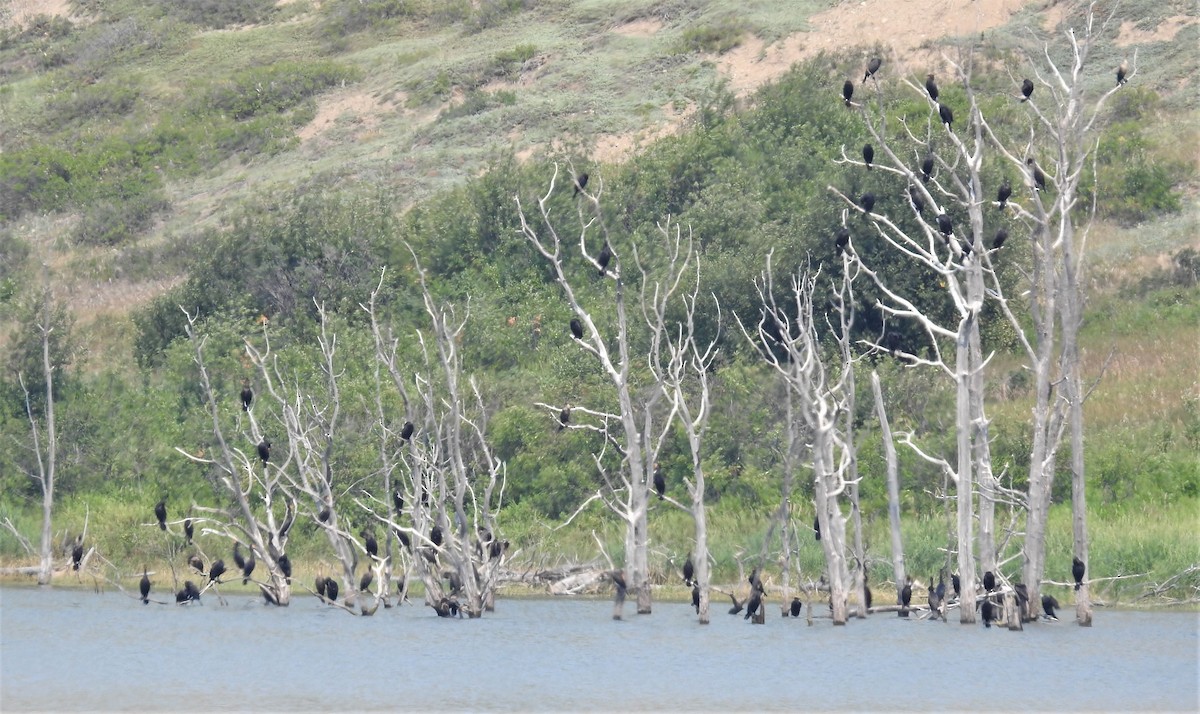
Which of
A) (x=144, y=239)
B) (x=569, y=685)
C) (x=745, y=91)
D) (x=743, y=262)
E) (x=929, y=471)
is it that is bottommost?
(x=569, y=685)

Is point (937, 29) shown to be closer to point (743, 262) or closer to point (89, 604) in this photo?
point (743, 262)

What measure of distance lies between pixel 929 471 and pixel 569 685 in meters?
12.5

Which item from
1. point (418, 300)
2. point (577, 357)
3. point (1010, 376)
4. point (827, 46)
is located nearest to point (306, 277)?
point (418, 300)

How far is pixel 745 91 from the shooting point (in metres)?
53.9

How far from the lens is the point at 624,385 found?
70.6 ft

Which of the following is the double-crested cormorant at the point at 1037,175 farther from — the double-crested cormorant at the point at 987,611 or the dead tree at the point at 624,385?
the double-crested cormorant at the point at 987,611

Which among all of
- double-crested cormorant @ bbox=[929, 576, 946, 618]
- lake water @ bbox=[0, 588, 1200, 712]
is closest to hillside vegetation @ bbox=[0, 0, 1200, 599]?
double-crested cormorant @ bbox=[929, 576, 946, 618]

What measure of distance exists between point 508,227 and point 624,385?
21775mm

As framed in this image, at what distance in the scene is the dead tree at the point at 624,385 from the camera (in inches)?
838

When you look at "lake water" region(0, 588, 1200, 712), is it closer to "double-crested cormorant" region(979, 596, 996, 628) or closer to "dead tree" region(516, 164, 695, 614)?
"double-crested cormorant" region(979, 596, 996, 628)

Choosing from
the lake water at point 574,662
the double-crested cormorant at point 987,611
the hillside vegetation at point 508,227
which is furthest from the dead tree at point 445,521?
the double-crested cormorant at point 987,611

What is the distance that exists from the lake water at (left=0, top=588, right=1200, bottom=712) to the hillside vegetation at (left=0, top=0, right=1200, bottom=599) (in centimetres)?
346

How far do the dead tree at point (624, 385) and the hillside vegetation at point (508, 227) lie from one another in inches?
34.4

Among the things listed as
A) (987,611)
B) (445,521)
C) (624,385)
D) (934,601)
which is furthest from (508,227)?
(987,611)
